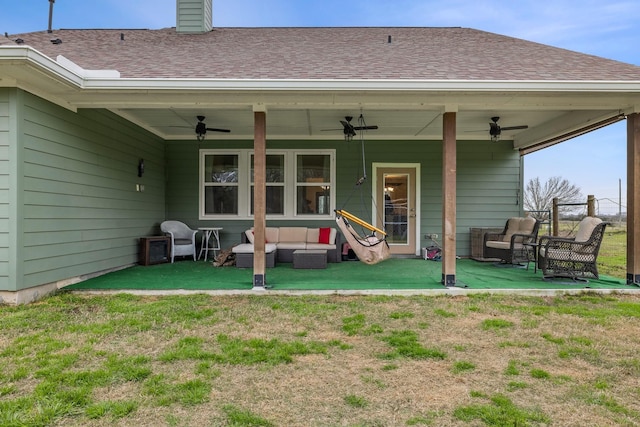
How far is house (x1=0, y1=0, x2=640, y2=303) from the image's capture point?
4.34 metres

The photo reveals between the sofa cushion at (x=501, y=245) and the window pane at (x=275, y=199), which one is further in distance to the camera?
the window pane at (x=275, y=199)

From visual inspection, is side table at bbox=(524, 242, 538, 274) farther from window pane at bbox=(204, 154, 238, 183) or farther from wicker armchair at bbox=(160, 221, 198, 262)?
wicker armchair at bbox=(160, 221, 198, 262)

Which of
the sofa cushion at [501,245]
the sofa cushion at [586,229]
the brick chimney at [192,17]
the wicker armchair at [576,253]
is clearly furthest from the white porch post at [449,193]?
the brick chimney at [192,17]

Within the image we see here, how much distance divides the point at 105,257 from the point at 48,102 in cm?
235

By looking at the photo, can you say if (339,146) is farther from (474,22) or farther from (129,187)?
(474,22)

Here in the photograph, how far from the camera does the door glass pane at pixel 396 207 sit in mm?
8031

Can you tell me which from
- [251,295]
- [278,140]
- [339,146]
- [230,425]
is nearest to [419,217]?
[339,146]

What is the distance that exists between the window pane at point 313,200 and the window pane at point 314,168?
0.62 feet

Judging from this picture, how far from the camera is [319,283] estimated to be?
4992mm

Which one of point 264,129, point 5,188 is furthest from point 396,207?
point 5,188

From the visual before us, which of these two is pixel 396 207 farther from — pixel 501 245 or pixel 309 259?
pixel 309 259

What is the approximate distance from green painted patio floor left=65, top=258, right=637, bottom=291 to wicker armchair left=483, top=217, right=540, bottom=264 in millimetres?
222

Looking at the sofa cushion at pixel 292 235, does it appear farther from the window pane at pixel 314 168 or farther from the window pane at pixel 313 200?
the window pane at pixel 314 168

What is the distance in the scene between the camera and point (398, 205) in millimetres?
8070
